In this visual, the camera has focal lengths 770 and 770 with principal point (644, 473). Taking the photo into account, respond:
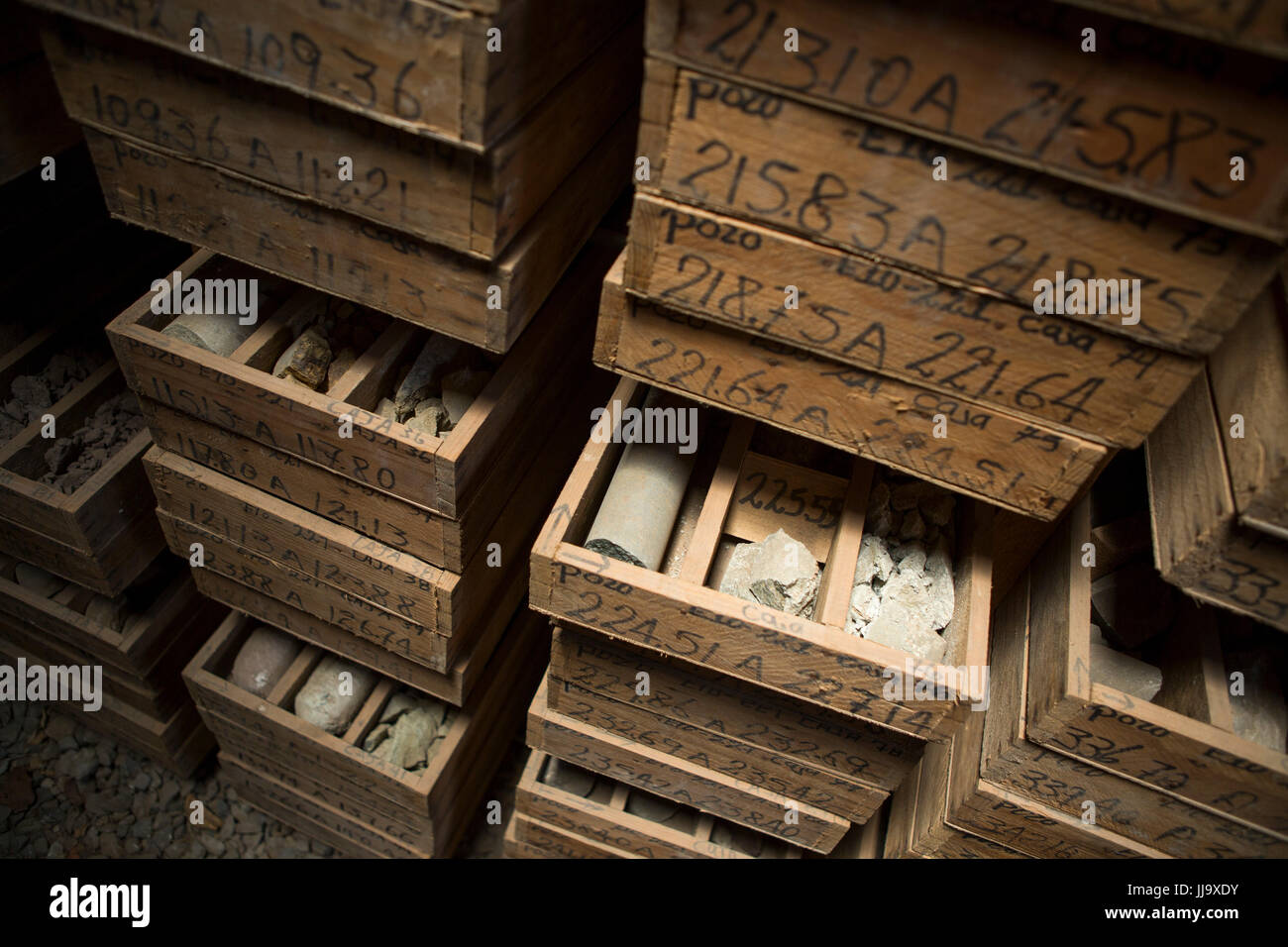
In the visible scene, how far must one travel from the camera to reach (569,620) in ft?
4.94

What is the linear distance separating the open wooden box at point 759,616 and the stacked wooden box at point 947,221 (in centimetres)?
30

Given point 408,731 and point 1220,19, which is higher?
point 1220,19

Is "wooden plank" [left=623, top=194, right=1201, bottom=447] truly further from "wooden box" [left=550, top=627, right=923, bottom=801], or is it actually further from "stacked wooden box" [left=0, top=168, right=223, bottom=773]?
"stacked wooden box" [left=0, top=168, right=223, bottom=773]

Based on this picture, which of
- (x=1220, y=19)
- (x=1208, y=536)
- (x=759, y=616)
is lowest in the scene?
(x=759, y=616)

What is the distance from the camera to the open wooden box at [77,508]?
6.71 ft

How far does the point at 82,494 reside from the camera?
6.67ft

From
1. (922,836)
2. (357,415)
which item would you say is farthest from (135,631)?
(922,836)

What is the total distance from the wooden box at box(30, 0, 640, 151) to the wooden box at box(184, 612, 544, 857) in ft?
5.78

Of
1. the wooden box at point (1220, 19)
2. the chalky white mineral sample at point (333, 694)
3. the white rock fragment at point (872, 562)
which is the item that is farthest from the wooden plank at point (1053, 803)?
the chalky white mineral sample at point (333, 694)

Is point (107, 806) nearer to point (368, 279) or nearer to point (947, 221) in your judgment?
point (368, 279)

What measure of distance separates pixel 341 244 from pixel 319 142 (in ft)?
0.61

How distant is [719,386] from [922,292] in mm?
387

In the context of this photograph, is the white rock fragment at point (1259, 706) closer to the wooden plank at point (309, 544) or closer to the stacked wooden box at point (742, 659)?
the stacked wooden box at point (742, 659)

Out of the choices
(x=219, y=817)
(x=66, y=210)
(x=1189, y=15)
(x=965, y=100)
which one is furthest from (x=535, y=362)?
(x=219, y=817)
